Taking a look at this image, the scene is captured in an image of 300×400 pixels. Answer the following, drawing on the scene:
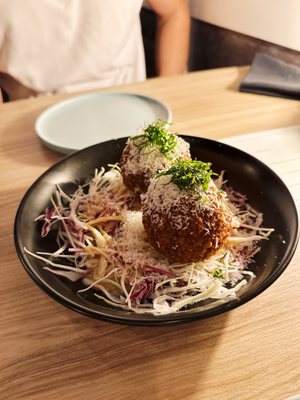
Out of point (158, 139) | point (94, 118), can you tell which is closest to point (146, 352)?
point (158, 139)

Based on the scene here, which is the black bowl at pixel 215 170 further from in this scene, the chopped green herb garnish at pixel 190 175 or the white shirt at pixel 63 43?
the white shirt at pixel 63 43

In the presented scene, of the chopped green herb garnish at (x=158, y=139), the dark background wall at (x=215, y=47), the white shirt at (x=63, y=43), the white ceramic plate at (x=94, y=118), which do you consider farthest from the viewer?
the dark background wall at (x=215, y=47)

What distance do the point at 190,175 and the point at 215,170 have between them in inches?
11.2

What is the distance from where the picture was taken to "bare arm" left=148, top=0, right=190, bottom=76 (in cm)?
208

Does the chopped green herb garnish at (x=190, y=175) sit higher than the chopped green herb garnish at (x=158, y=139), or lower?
higher

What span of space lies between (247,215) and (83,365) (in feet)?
1.40

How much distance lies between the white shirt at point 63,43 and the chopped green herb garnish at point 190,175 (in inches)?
47.4

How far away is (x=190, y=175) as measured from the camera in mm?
752

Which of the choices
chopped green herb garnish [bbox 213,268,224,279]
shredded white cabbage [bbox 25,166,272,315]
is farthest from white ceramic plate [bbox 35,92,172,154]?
chopped green herb garnish [bbox 213,268,224,279]

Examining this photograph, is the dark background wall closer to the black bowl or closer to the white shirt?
the white shirt

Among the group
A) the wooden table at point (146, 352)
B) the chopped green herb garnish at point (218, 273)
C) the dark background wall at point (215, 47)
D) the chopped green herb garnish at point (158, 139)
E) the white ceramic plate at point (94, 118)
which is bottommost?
the dark background wall at point (215, 47)

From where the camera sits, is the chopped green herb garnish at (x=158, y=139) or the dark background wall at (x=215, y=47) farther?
the dark background wall at (x=215, y=47)

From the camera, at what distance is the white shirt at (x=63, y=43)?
1721mm

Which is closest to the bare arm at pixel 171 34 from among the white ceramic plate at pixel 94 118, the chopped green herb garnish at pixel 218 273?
the white ceramic plate at pixel 94 118
